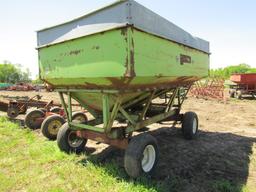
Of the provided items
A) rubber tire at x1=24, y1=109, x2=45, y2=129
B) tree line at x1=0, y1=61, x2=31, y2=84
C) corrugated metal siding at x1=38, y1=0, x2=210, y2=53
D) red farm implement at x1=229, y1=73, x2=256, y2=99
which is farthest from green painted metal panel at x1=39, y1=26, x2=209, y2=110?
tree line at x1=0, y1=61, x2=31, y2=84

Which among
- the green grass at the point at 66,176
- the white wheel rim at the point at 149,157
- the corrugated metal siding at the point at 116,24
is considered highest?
the corrugated metal siding at the point at 116,24

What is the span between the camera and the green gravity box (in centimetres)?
385

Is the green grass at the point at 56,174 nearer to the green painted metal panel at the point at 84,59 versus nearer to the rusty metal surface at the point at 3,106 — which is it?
the green painted metal panel at the point at 84,59

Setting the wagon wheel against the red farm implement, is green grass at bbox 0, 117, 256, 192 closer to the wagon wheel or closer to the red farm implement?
the wagon wheel

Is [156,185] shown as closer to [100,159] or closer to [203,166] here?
[203,166]

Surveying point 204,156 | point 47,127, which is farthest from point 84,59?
point 204,156

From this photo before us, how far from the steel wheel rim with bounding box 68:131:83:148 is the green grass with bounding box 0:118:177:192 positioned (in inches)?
13.8

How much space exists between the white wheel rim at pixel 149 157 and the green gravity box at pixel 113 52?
3.72 feet

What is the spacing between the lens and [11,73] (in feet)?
332

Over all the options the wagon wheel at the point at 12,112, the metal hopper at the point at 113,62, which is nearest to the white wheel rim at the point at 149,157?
the metal hopper at the point at 113,62

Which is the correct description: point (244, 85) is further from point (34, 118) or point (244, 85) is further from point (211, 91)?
point (34, 118)

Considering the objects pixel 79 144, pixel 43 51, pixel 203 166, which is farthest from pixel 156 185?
pixel 43 51

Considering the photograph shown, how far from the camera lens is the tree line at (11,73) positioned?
9547 cm

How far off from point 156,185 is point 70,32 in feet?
10.8
